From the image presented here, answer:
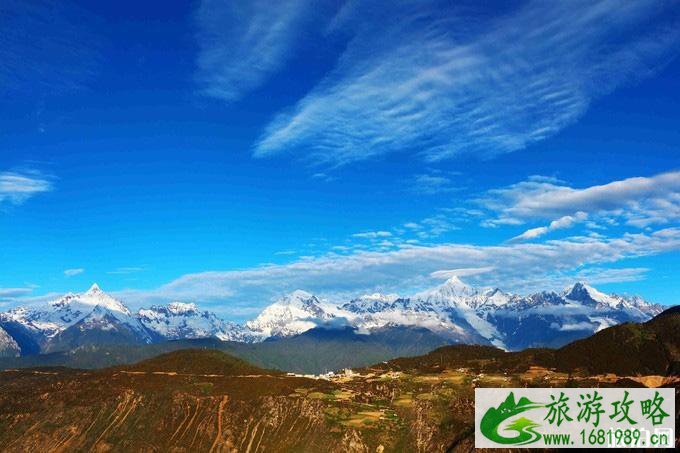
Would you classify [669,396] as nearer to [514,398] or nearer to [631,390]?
[631,390]

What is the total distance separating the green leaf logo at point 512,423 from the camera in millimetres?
175125

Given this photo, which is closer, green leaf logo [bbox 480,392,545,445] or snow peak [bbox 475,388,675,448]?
snow peak [bbox 475,388,675,448]

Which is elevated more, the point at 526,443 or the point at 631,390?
the point at 631,390

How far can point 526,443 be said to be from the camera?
17538cm

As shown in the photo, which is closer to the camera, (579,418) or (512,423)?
(512,423)

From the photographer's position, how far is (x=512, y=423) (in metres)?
175

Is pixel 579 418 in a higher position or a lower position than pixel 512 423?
higher

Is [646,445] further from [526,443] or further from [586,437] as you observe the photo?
[526,443]

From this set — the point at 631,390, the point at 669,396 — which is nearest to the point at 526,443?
the point at 631,390

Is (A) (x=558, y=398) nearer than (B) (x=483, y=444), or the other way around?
(A) (x=558, y=398)

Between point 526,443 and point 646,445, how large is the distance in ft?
124

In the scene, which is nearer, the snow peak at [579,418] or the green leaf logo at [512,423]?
the snow peak at [579,418]

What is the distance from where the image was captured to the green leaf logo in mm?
175125

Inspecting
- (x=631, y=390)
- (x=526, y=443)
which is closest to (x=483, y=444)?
(x=526, y=443)
